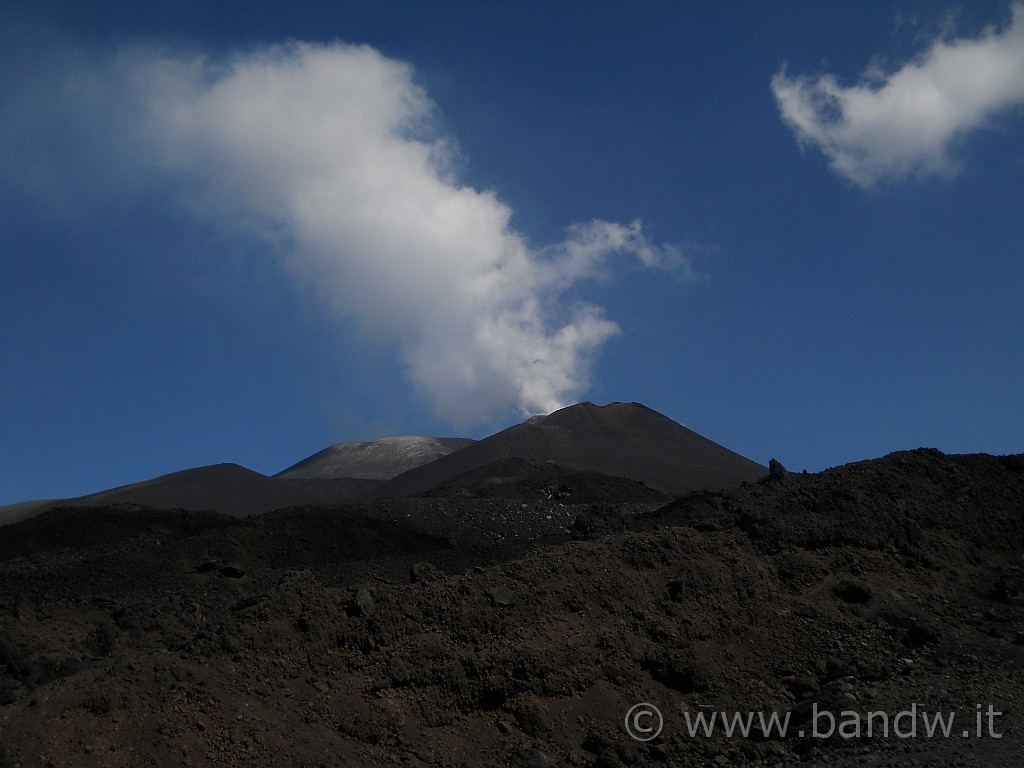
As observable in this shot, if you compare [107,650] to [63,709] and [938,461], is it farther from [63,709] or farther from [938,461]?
[938,461]

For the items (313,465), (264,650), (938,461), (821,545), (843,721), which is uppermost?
(313,465)

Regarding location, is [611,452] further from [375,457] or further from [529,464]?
[375,457]

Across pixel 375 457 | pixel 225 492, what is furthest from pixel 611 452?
pixel 375 457

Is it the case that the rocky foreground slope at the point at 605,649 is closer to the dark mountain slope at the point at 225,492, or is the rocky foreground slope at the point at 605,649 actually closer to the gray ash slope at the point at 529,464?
the gray ash slope at the point at 529,464

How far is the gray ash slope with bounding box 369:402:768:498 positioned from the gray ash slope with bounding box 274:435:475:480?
82.4ft

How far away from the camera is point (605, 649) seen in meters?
11.5

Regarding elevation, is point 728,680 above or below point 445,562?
below

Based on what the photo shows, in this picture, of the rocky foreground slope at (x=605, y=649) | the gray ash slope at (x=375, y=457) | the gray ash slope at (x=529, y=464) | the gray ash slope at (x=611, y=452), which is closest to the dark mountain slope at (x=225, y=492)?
the gray ash slope at (x=529, y=464)

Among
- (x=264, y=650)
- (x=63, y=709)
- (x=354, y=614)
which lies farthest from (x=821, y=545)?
(x=63, y=709)

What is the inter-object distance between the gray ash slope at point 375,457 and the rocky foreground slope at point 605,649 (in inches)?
2829

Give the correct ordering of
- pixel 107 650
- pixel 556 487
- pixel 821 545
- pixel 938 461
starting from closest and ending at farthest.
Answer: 1. pixel 107 650
2. pixel 821 545
3. pixel 938 461
4. pixel 556 487

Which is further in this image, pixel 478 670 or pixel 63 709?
pixel 478 670

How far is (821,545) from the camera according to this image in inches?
590

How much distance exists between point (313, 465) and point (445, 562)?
259 ft
